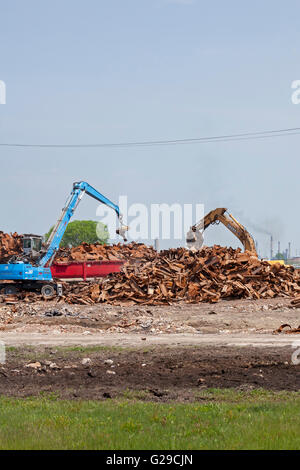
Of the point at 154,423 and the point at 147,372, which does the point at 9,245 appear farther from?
the point at 154,423

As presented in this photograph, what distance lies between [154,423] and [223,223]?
117ft

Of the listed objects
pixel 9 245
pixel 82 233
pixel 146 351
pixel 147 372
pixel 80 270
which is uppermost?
pixel 82 233

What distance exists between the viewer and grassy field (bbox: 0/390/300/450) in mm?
8500

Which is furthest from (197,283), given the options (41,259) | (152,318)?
(41,259)

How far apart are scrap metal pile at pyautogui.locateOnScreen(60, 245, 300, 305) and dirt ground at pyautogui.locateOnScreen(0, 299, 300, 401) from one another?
7.13ft

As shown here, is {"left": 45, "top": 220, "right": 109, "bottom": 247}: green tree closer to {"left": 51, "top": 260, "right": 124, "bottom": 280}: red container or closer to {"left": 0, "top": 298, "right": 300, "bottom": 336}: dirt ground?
{"left": 51, "top": 260, "right": 124, "bottom": 280}: red container

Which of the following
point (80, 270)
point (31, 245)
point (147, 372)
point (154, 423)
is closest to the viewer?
point (154, 423)

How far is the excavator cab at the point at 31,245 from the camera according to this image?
40.4 metres

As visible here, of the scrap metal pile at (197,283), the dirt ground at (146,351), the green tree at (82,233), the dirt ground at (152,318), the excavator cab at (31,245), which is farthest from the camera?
the green tree at (82,233)

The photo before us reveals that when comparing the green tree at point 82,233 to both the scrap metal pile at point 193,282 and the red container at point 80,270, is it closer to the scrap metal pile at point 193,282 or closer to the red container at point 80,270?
the red container at point 80,270

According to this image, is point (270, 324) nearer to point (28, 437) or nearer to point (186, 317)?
point (186, 317)

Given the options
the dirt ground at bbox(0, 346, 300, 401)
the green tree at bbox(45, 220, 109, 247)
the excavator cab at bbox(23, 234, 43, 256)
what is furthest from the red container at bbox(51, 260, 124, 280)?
the green tree at bbox(45, 220, 109, 247)

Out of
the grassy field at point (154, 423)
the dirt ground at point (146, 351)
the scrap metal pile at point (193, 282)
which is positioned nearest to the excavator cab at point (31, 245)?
the scrap metal pile at point (193, 282)

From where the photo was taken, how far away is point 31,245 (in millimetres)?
40344
